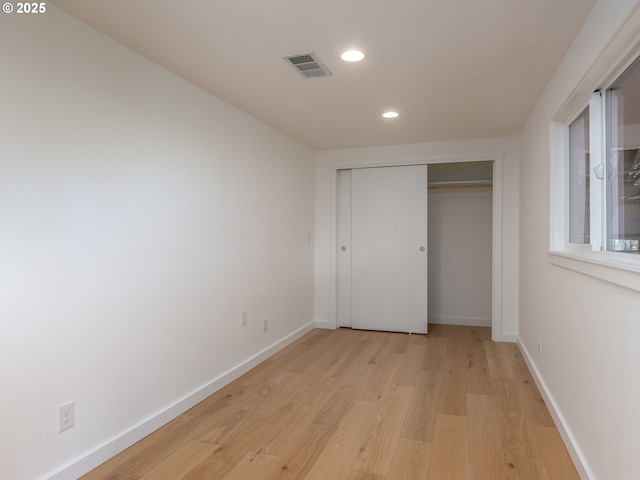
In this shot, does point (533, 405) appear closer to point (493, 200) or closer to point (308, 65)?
point (493, 200)

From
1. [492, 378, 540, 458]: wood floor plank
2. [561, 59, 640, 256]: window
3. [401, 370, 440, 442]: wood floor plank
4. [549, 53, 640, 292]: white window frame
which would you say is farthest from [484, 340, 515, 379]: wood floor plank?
[561, 59, 640, 256]: window

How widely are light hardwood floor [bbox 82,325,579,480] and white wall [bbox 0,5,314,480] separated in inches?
11.5

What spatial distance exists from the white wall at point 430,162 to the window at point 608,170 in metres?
1.88

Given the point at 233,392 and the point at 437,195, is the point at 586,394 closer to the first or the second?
the point at 233,392

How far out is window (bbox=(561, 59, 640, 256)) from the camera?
172 centimetres

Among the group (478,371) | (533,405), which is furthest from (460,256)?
(533,405)

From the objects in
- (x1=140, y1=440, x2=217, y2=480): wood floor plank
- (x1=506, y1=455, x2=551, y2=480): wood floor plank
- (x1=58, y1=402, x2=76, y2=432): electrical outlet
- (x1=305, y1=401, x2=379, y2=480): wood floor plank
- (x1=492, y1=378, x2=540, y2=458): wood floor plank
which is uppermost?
(x1=58, y1=402, x2=76, y2=432): electrical outlet

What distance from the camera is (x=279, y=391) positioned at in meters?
3.12

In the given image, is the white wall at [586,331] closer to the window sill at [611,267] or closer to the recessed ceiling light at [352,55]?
the window sill at [611,267]

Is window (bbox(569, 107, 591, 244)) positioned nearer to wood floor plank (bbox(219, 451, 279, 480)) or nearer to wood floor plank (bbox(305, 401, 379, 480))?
wood floor plank (bbox(305, 401, 379, 480))

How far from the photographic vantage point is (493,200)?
15.0 ft

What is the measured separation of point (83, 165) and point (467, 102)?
8.97 feet

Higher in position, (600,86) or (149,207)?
(600,86)

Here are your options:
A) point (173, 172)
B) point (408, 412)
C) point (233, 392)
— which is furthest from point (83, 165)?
point (408, 412)
